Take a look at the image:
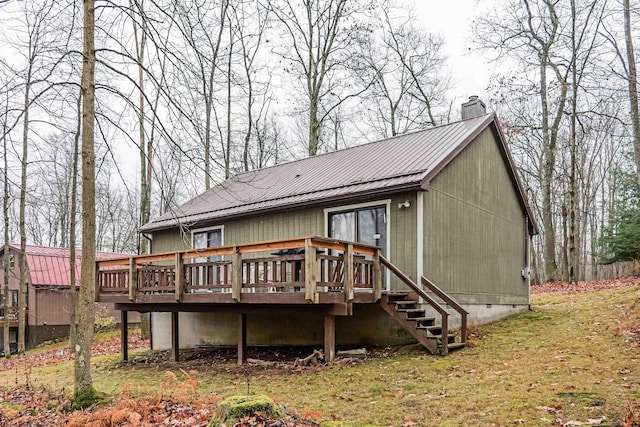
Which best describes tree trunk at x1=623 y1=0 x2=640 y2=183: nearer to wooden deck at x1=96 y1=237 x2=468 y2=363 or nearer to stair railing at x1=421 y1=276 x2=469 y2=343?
stair railing at x1=421 y1=276 x2=469 y2=343

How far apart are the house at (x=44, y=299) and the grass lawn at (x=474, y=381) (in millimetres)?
13018

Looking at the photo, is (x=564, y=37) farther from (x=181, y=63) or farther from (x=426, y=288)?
(x=181, y=63)

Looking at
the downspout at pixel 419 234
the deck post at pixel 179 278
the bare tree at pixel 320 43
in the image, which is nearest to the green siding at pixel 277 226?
the downspout at pixel 419 234

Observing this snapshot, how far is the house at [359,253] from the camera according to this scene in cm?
911

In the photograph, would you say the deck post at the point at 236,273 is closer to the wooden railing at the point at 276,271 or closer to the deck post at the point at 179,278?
the wooden railing at the point at 276,271

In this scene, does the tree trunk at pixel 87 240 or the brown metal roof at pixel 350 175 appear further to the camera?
the brown metal roof at pixel 350 175

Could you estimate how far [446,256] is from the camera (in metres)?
11.0

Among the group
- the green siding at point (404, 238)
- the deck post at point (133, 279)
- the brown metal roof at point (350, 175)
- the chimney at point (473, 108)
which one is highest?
the chimney at point (473, 108)

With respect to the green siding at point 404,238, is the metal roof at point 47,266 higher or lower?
lower

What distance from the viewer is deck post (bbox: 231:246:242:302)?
904 centimetres

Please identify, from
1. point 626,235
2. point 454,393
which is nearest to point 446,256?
point 454,393

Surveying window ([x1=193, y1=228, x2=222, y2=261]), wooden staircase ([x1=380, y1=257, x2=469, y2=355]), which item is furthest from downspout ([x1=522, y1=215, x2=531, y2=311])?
window ([x1=193, y1=228, x2=222, y2=261])

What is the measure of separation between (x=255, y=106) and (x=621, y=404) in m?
22.5

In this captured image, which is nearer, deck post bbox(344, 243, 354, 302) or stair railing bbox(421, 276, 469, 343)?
deck post bbox(344, 243, 354, 302)
